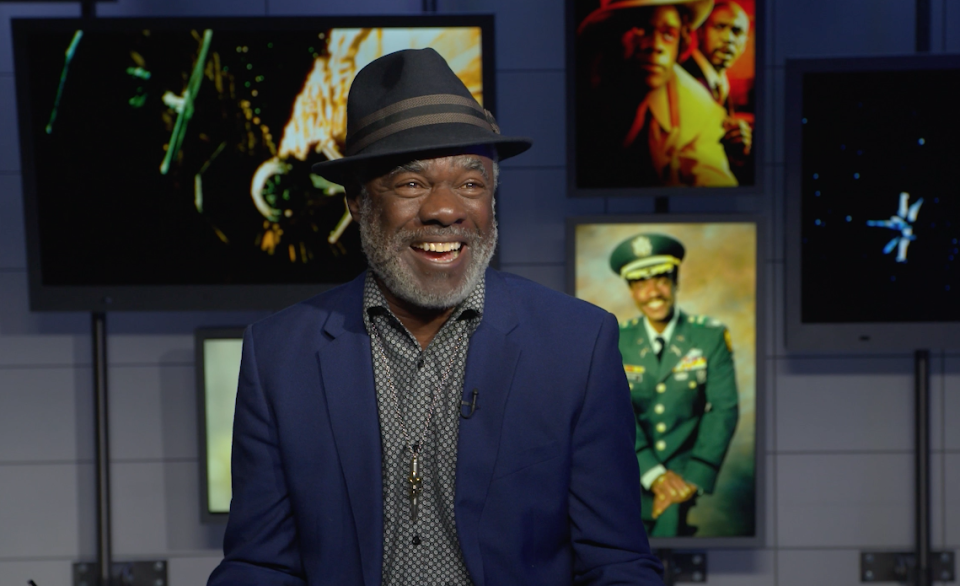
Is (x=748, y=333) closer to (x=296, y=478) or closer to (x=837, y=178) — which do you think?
(x=837, y=178)

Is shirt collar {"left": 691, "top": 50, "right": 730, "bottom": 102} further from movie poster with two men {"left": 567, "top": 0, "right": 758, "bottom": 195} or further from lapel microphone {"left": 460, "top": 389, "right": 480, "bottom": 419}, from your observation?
lapel microphone {"left": 460, "top": 389, "right": 480, "bottom": 419}

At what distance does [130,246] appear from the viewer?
2.63 metres

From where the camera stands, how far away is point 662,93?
103 inches

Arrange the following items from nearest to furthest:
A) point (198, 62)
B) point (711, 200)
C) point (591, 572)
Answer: point (591, 572)
point (198, 62)
point (711, 200)

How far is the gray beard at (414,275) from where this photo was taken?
4.09 ft

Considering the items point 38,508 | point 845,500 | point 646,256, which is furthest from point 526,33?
point 38,508

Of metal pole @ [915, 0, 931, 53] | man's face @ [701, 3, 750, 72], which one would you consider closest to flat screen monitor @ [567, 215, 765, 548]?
man's face @ [701, 3, 750, 72]

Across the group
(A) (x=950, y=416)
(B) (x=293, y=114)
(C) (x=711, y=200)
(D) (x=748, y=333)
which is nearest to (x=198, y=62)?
(B) (x=293, y=114)

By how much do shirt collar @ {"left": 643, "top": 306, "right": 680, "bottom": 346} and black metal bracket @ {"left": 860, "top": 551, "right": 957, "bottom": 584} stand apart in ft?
3.66

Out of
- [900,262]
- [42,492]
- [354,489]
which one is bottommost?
[42,492]

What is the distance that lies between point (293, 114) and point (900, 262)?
192 cm

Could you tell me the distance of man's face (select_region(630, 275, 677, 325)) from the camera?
274cm

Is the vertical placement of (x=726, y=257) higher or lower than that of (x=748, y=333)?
higher

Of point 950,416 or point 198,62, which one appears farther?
point 950,416
